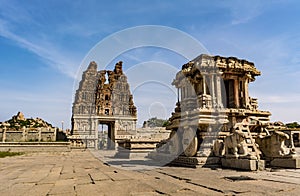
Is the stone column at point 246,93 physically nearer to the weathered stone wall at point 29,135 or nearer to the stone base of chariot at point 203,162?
the stone base of chariot at point 203,162

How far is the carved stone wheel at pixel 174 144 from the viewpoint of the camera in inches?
512

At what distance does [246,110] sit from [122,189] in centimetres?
929

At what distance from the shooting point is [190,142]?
11.6m

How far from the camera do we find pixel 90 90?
177ft

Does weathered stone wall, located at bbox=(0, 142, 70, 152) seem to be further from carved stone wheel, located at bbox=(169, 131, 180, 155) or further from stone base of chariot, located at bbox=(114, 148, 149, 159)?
carved stone wheel, located at bbox=(169, 131, 180, 155)

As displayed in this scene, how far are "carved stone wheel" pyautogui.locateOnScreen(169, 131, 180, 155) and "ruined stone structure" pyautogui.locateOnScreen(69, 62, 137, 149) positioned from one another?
35647 mm

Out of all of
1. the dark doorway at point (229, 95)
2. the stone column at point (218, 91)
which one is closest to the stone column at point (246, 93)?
the dark doorway at point (229, 95)

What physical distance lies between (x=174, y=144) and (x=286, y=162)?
5.74m

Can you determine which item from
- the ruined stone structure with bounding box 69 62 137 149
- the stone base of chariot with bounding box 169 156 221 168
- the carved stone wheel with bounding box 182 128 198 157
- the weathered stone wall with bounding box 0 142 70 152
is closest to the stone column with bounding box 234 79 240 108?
the carved stone wheel with bounding box 182 128 198 157

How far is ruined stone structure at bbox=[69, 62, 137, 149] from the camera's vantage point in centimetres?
4833

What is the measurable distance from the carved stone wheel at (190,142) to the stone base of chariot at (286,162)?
3.29 metres

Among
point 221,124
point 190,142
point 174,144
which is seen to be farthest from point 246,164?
point 174,144

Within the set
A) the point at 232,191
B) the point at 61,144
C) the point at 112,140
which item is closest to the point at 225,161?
the point at 232,191

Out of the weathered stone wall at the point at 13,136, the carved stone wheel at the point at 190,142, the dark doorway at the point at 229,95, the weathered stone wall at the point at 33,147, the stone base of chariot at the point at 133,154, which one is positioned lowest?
the weathered stone wall at the point at 33,147
